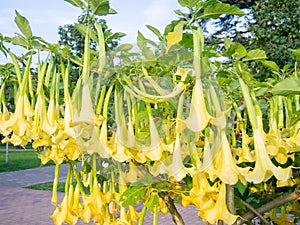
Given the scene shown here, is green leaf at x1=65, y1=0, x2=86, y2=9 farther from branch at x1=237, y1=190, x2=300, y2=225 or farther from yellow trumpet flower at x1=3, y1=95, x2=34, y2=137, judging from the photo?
branch at x1=237, y1=190, x2=300, y2=225

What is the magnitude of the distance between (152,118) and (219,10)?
0.20 metres

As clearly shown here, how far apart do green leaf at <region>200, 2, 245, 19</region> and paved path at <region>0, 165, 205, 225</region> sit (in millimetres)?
4070

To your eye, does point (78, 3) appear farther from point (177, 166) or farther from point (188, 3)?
point (177, 166)

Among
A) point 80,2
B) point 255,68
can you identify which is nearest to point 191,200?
point 80,2

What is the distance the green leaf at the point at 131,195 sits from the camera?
75 centimetres

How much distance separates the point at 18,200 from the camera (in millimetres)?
5836

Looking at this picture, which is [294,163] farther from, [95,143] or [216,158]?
[95,143]

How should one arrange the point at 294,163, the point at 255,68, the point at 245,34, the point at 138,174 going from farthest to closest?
the point at 245,34 < the point at 255,68 < the point at 294,163 < the point at 138,174

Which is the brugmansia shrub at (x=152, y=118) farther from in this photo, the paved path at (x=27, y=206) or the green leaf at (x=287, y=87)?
the paved path at (x=27, y=206)

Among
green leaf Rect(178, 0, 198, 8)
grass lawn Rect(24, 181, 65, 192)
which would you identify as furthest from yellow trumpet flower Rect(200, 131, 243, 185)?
grass lawn Rect(24, 181, 65, 192)

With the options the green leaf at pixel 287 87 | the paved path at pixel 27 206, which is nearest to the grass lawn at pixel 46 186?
the paved path at pixel 27 206

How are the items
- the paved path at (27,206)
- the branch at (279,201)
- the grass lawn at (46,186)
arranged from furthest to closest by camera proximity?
1. the grass lawn at (46,186)
2. the paved path at (27,206)
3. the branch at (279,201)

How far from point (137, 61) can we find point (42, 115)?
0.62 ft

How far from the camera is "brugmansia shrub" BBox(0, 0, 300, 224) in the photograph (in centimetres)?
51
